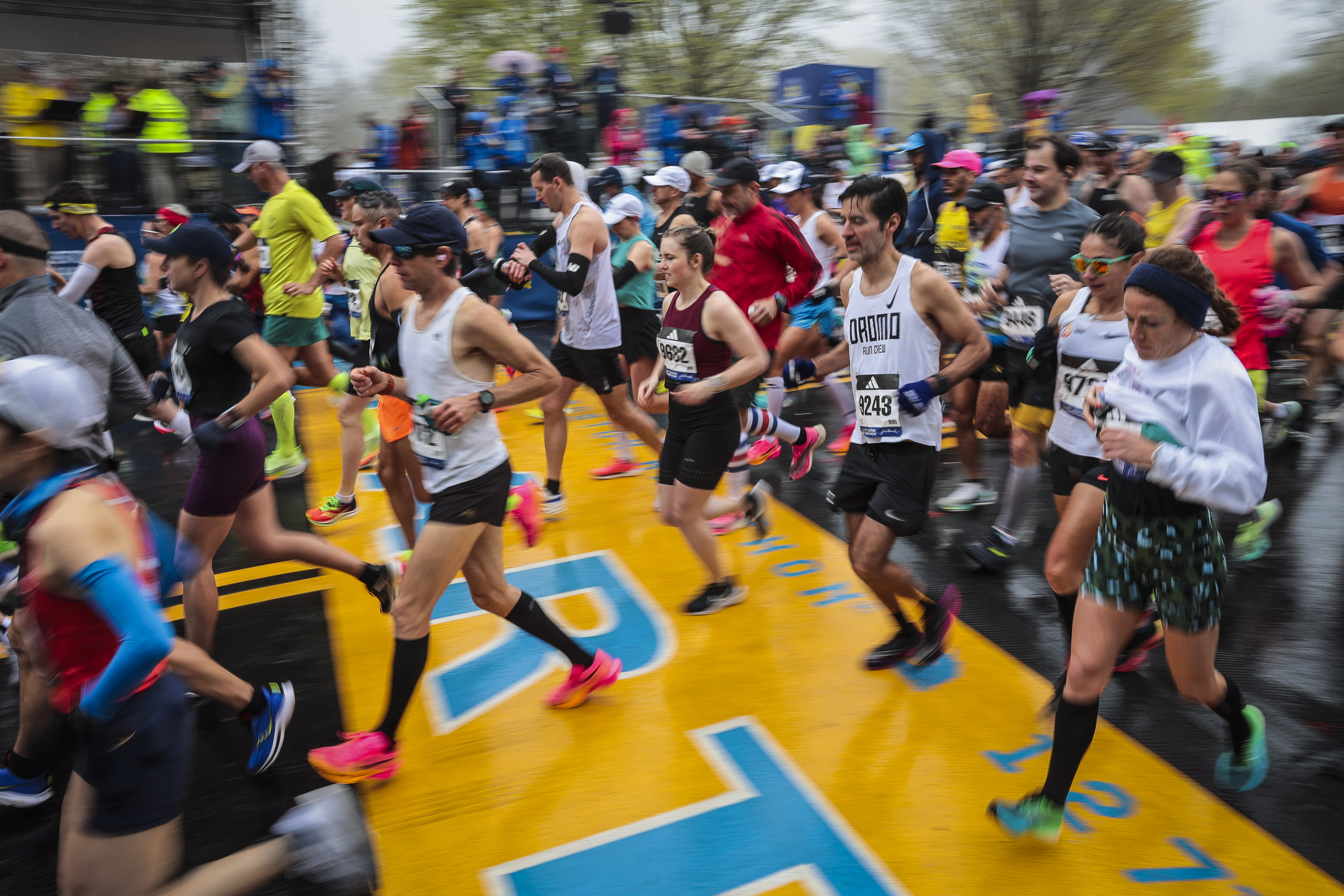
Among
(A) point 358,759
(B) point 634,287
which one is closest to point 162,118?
(B) point 634,287

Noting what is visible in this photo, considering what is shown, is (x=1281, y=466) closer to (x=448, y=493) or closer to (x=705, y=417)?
(x=705, y=417)

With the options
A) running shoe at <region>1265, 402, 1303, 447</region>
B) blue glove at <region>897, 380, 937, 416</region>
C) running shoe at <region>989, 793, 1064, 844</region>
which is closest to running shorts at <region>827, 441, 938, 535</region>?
blue glove at <region>897, 380, 937, 416</region>

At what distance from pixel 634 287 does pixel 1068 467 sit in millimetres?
3618

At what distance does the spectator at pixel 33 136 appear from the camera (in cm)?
1191

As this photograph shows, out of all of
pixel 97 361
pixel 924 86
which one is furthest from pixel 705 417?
pixel 924 86

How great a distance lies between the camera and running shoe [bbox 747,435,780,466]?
21.2ft

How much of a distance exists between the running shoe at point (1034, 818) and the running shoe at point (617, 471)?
449cm

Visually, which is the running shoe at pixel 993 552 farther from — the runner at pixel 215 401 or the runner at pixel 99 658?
the runner at pixel 99 658

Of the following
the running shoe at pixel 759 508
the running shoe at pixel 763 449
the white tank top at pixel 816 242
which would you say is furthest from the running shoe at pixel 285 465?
the white tank top at pixel 816 242

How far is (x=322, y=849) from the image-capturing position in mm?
2422

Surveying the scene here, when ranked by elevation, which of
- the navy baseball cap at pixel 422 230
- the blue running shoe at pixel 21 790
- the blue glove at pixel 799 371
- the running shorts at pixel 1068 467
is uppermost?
the navy baseball cap at pixel 422 230

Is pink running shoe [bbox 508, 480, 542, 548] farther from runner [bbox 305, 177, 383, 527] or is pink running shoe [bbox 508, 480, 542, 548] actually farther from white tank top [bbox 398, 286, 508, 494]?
runner [bbox 305, 177, 383, 527]

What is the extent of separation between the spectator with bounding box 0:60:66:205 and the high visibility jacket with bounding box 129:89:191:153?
902mm

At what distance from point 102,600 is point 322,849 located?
835 mm
